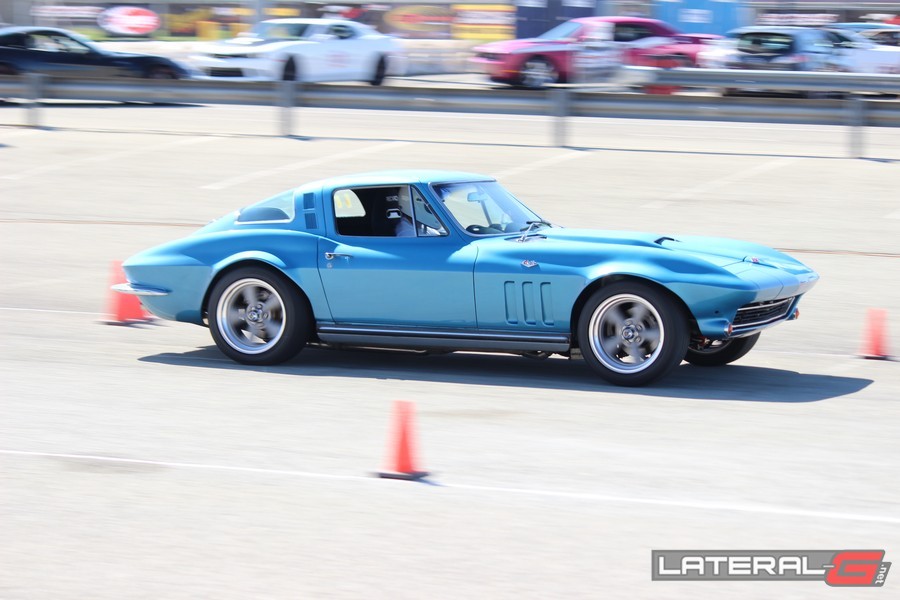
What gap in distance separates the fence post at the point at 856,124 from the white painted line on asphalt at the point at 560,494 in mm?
12704

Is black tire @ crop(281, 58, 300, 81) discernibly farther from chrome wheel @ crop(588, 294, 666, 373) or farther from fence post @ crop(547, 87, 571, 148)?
chrome wheel @ crop(588, 294, 666, 373)

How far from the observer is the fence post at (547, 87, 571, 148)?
18641mm

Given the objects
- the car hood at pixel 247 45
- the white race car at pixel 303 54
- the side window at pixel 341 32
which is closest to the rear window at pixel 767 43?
the white race car at pixel 303 54

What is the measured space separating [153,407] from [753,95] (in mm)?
18206

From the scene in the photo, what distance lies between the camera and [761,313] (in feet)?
25.9

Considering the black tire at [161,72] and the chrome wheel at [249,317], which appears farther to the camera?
the black tire at [161,72]

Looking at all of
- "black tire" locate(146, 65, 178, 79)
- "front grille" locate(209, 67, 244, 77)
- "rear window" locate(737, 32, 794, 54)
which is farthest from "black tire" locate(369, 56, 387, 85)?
"rear window" locate(737, 32, 794, 54)

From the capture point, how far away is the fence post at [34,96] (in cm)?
2086

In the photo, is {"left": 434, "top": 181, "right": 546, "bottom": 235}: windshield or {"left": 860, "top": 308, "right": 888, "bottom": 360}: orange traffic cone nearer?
{"left": 434, "top": 181, "right": 546, "bottom": 235}: windshield

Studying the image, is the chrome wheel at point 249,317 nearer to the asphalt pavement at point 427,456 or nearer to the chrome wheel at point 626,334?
the asphalt pavement at point 427,456

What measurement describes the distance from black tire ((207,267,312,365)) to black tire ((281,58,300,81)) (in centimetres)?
1634

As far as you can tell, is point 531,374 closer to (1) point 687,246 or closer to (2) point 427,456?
(1) point 687,246

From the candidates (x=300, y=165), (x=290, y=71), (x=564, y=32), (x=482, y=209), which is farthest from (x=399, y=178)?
(x=564, y=32)

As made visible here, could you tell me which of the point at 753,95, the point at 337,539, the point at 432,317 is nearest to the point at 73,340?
the point at 432,317
